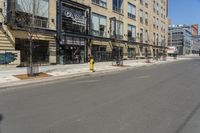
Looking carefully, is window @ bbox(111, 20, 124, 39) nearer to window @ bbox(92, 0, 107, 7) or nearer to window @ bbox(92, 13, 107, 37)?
window @ bbox(92, 13, 107, 37)

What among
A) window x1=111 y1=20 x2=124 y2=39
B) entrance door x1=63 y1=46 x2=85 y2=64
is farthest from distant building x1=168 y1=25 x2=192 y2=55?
entrance door x1=63 y1=46 x2=85 y2=64

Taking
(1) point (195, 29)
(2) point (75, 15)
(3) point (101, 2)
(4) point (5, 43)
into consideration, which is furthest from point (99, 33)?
(1) point (195, 29)

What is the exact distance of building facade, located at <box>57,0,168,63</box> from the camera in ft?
103

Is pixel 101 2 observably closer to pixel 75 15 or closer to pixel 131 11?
pixel 75 15

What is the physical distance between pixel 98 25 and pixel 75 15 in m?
6.15

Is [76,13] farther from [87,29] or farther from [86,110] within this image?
[86,110]

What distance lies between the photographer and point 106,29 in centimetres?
4044

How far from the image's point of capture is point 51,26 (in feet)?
93.2

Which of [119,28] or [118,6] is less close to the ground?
[118,6]

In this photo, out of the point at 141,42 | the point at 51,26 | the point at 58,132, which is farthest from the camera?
the point at 141,42

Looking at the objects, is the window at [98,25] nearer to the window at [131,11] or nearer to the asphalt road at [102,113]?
the window at [131,11]

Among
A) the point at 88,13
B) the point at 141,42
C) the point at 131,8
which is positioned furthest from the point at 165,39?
the point at 88,13

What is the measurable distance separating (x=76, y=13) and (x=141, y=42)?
2459 centimetres

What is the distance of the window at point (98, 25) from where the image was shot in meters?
37.4
